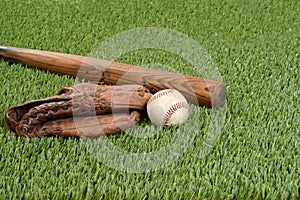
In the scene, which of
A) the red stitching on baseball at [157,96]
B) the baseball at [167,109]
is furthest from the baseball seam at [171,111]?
the red stitching on baseball at [157,96]

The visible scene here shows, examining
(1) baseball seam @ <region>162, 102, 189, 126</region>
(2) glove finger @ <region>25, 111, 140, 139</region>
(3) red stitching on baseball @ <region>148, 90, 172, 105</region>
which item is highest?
(3) red stitching on baseball @ <region>148, 90, 172, 105</region>

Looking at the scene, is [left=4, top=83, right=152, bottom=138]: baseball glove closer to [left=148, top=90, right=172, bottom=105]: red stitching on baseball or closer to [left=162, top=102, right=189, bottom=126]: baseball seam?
[left=148, top=90, right=172, bottom=105]: red stitching on baseball

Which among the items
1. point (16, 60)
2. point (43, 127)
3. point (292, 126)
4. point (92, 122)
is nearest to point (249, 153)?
point (292, 126)

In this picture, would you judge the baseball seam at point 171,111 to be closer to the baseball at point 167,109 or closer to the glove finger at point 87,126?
the baseball at point 167,109

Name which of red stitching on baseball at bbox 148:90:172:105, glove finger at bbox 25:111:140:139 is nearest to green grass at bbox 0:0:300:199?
glove finger at bbox 25:111:140:139

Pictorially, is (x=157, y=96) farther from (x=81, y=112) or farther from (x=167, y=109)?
(x=81, y=112)

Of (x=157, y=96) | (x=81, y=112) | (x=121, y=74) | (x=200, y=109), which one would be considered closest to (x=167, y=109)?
(x=157, y=96)

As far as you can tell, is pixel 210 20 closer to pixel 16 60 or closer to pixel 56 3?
pixel 56 3
